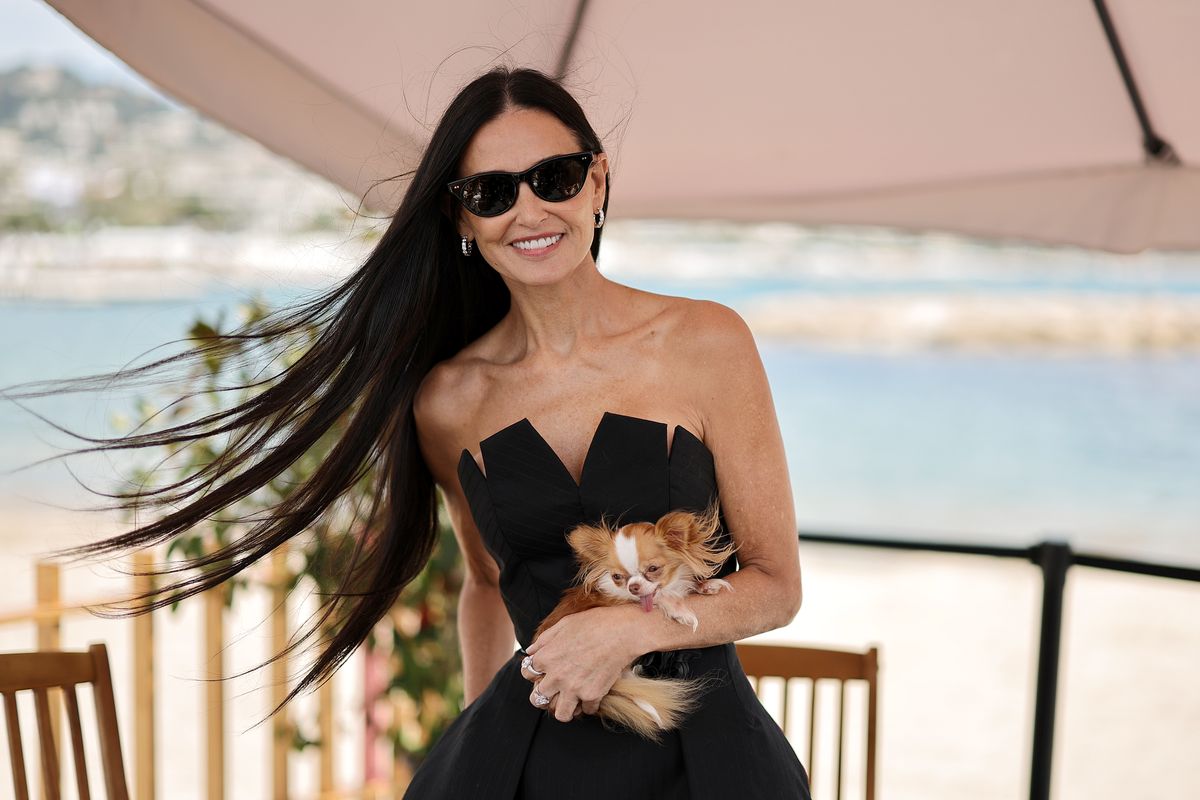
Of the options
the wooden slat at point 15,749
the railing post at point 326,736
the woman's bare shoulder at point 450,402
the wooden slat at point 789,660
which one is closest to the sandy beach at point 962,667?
the railing post at point 326,736

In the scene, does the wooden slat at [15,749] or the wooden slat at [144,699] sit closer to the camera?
the wooden slat at [15,749]

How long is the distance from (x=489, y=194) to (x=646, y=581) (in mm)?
631

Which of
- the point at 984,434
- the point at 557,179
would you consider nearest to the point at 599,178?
the point at 557,179

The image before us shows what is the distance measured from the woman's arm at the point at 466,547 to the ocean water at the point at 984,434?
54.8ft

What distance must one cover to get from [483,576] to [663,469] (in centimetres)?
55

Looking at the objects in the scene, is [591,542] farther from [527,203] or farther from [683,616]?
[527,203]

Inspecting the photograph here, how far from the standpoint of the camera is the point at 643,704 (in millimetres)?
1701

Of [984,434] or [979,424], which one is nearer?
[984,434]

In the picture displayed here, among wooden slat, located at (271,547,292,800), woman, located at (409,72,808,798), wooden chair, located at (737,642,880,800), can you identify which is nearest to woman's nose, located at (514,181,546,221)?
woman, located at (409,72,808,798)

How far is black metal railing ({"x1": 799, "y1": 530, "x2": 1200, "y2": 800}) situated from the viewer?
2570 mm

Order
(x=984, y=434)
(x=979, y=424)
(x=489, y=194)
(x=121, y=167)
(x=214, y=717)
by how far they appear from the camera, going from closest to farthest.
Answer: (x=489, y=194) < (x=214, y=717) < (x=121, y=167) < (x=984, y=434) < (x=979, y=424)

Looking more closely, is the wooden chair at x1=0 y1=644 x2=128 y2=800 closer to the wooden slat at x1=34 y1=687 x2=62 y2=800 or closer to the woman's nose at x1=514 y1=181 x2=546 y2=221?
the wooden slat at x1=34 y1=687 x2=62 y2=800

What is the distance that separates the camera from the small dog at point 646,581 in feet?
5.46

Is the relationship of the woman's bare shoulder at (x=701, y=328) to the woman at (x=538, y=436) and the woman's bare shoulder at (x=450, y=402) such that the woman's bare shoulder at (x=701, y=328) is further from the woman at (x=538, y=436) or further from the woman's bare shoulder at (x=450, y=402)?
the woman's bare shoulder at (x=450, y=402)
